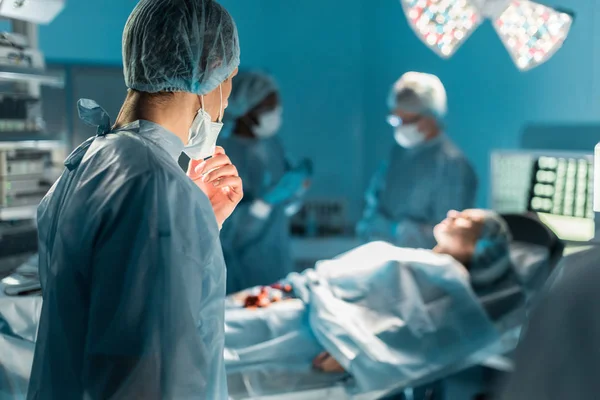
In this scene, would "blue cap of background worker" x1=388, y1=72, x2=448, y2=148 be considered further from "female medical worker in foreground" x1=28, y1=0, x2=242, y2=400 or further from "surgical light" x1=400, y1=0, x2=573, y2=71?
"female medical worker in foreground" x1=28, y1=0, x2=242, y2=400

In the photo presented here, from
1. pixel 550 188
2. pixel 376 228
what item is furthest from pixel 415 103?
pixel 550 188

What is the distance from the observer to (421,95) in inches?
132

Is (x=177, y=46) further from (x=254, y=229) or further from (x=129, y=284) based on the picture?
(x=254, y=229)

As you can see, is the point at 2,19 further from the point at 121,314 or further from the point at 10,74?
the point at 121,314

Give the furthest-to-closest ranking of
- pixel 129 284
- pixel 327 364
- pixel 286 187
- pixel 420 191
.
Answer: pixel 286 187 → pixel 420 191 → pixel 327 364 → pixel 129 284

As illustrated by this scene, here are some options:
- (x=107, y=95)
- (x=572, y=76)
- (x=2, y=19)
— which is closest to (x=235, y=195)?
(x=107, y=95)

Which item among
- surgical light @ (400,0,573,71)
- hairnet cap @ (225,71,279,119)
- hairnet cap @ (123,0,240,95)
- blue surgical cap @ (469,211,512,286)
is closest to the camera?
hairnet cap @ (123,0,240,95)

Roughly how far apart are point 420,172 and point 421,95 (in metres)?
0.39

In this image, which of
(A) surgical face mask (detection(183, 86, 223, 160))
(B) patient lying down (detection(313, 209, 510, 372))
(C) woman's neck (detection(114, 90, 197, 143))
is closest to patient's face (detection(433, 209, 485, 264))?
(B) patient lying down (detection(313, 209, 510, 372))

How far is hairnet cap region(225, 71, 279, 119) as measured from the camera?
345 cm

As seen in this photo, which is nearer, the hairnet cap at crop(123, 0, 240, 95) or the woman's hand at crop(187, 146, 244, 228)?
the hairnet cap at crop(123, 0, 240, 95)

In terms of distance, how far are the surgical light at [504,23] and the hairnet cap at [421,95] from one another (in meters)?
0.70

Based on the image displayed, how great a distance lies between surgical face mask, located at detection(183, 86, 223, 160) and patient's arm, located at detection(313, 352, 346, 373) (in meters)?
1.00

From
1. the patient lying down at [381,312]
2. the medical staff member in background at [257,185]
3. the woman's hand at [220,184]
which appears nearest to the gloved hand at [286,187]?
the medical staff member in background at [257,185]
